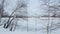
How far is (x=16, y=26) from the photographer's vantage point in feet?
5.33

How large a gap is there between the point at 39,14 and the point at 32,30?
27cm

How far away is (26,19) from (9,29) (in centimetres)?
31

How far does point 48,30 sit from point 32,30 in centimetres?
25

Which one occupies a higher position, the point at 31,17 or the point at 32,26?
the point at 31,17

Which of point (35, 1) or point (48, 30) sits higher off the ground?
point (35, 1)

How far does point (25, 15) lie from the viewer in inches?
64.1

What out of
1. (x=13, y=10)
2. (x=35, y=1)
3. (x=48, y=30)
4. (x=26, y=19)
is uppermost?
(x=35, y=1)

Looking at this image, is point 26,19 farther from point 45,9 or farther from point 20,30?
point 45,9

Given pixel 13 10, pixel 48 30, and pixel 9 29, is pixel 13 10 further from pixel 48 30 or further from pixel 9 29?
pixel 48 30

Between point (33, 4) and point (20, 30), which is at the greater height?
point (33, 4)

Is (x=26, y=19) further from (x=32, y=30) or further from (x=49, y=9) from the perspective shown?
(x=49, y=9)

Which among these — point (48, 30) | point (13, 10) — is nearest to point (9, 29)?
point (13, 10)

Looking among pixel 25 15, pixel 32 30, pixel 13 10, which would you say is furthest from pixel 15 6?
pixel 32 30

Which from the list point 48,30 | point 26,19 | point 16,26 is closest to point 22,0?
point 26,19
